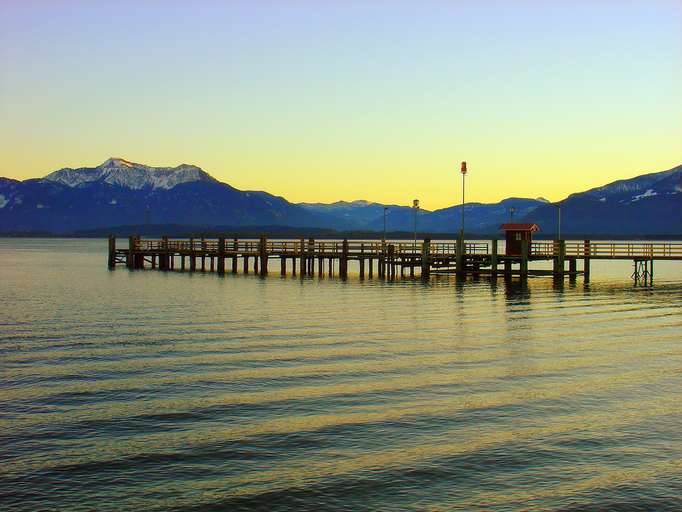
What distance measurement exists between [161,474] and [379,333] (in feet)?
59.6

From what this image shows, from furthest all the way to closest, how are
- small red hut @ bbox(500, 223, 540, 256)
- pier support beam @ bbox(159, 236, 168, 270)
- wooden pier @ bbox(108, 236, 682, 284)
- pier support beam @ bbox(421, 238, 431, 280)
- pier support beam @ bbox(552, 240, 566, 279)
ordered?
1. pier support beam @ bbox(159, 236, 168, 270)
2. pier support beam @ bbox(421, 238, 431, 280)
3. small red hut @ bbox(500, 223, 540, 256)
4. wooden pier @ bbox(108, 236, 682, 284)
5. pier support beam @ bbox(552, 240, 566, 279)

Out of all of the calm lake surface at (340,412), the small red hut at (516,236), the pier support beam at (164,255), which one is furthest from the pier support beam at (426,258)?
the calm lake surface at (340,412)

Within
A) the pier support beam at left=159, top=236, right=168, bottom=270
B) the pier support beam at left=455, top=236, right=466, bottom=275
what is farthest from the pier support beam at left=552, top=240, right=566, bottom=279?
the pier support beam at left=159, top=236, right=168, bottom=270

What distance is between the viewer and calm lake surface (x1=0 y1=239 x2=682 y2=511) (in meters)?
14.1

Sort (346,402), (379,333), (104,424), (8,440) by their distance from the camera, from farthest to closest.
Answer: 1. (379,333)
2. (346,402)
3. (104,424)
4. (8,440)

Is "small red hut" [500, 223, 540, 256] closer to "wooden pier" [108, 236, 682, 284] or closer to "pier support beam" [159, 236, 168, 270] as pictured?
"wooden pier" [108, 236, 682, 284]

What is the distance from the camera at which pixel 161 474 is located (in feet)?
48.3

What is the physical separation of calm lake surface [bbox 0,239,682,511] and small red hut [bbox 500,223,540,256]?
25127mm

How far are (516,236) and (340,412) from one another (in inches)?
1847

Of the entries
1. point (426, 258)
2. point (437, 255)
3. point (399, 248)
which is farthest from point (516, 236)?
point (399, 248)

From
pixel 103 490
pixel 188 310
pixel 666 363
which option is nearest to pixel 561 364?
pixel 666 363

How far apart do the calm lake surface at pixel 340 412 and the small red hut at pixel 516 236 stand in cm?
→ 2513

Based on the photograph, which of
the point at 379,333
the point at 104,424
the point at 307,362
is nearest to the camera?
the point at 104,424

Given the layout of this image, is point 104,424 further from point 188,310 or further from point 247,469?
point 188,310
